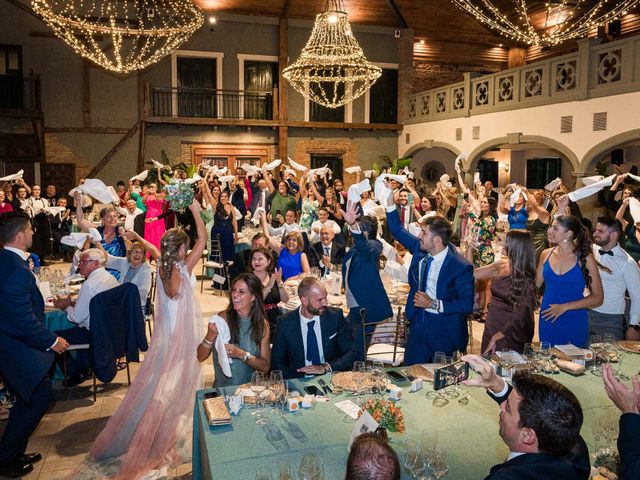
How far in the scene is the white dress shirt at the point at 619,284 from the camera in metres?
4.50

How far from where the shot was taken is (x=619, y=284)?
14.9ft

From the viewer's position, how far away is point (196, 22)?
28.2 feet

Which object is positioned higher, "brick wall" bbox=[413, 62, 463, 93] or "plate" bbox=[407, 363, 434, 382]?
"brick wall" bbox=[413, 62, 463, 93]

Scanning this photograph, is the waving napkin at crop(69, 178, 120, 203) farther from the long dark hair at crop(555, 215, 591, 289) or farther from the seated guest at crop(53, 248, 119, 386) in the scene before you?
the long dark hair at crop(555, 215, 591, 289)

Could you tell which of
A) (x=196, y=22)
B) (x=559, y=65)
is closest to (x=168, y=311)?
(x=196, y=22)

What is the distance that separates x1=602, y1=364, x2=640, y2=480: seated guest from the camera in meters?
1.83

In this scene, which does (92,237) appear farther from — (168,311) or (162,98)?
(162,98)

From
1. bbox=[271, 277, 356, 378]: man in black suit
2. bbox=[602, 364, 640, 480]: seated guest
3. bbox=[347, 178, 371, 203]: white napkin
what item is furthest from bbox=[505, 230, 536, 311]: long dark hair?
bbox=[602, 364, 640, 480]: seated guest

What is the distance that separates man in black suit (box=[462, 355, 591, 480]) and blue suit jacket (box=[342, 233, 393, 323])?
2870mm

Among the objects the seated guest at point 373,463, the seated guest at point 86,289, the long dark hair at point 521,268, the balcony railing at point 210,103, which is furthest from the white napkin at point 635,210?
the balcony railing at point 210,103

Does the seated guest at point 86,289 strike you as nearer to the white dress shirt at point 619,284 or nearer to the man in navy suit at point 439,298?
the man in navy suit at point 439,298

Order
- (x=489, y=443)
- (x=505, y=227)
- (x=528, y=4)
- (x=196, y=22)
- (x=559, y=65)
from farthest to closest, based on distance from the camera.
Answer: (x=528, y=4)
(x=559, y=65)
(x=505, y=227)
(x=196, y=22)
(x=489, y=443)

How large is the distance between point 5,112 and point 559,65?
13296mm

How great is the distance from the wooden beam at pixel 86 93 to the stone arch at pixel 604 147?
1295cm
